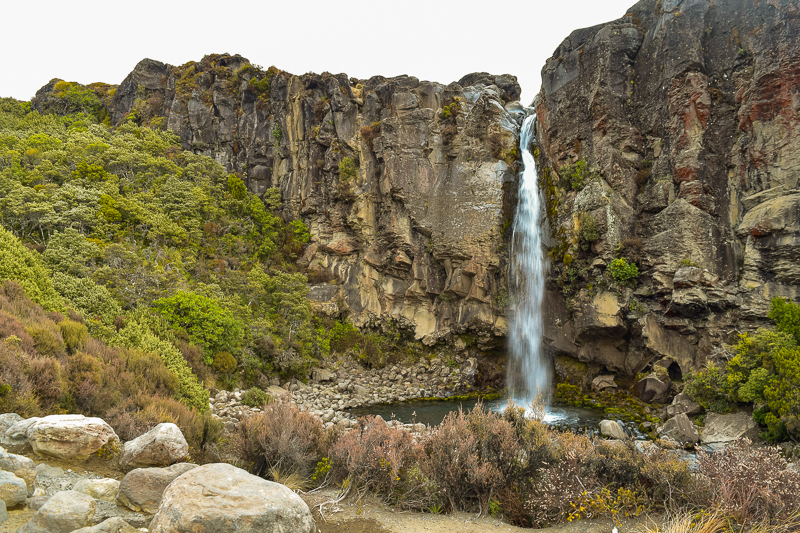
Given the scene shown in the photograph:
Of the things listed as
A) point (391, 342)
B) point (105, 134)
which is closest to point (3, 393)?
point (391, 342)

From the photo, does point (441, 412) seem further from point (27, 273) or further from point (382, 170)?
point (382, 170)

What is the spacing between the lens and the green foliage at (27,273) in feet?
44.2

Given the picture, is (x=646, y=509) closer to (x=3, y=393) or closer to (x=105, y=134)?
(x=3, y=393)

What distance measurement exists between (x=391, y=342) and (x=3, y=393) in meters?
25.5

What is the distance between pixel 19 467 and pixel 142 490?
1.50m

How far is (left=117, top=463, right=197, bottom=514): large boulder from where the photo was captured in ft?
18.2

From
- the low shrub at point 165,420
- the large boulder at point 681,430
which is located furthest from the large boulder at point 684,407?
the low shrub at point 165,420

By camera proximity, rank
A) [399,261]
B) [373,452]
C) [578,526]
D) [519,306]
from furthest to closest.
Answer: [399,261] < [519,306] < [373,452] < [578,526]

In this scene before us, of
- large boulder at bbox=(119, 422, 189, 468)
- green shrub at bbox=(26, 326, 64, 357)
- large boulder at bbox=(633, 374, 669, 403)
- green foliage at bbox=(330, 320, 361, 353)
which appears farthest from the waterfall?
green shrub at bbox=(26, 326, 64, 357)

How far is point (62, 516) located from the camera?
4.41m

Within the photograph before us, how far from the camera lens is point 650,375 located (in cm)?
2052

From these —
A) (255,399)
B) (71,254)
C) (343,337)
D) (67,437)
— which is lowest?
(255,399)

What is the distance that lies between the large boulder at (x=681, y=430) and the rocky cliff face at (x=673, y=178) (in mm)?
5619

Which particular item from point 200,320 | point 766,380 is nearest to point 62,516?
point 200,320
